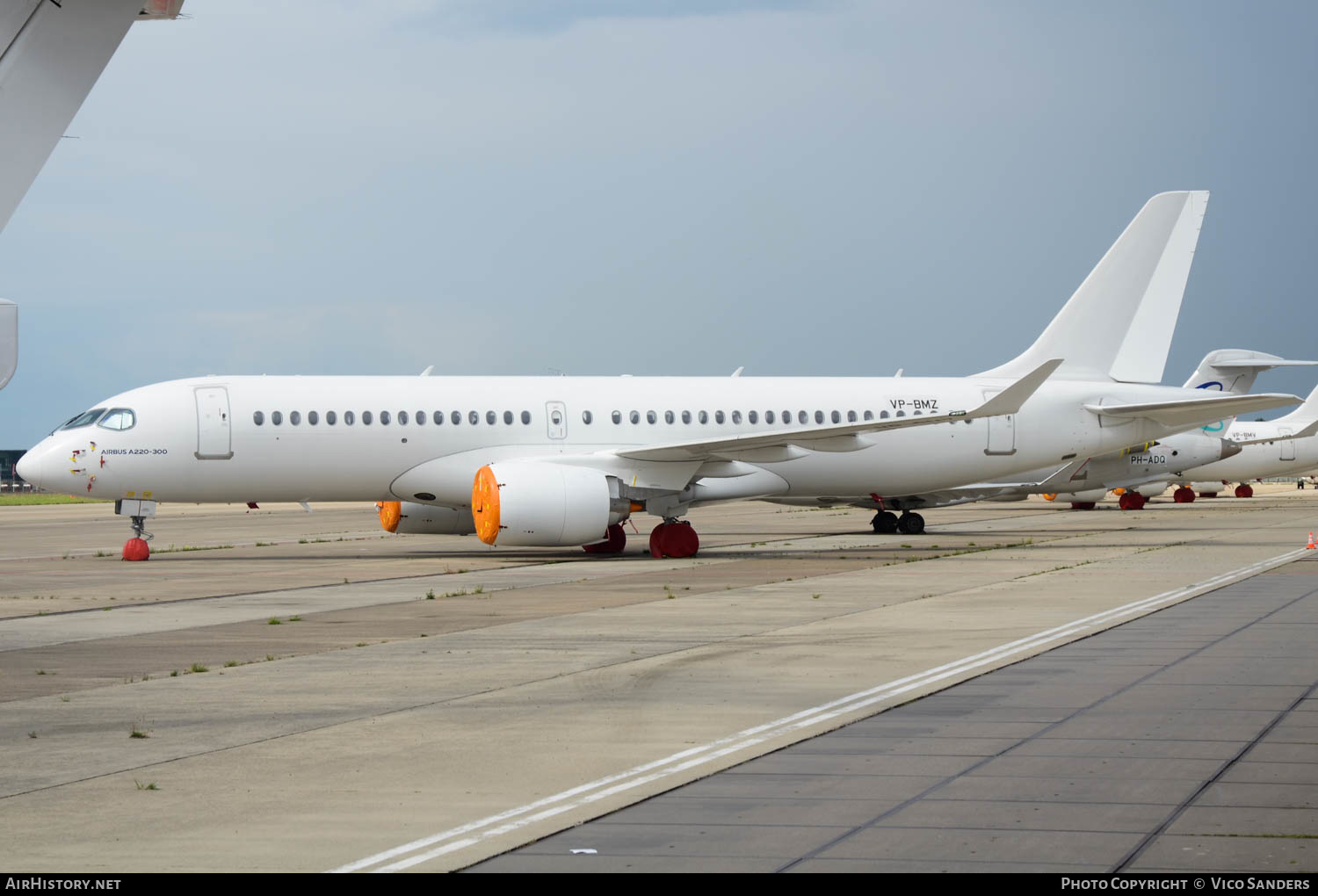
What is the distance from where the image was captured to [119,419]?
27.5 m

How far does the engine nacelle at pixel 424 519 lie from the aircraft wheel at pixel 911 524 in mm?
13217

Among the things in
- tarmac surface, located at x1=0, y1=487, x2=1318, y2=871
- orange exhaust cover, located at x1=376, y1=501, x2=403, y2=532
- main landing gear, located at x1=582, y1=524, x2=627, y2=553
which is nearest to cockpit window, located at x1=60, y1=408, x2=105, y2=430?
tarmac surface, located at x1=0, y1=487, x2=1318, y2=871

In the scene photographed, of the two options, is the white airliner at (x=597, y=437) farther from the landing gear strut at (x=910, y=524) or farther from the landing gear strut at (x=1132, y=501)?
the landing gear strut at (x=1132, y=501)

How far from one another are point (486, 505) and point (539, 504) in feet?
3.10

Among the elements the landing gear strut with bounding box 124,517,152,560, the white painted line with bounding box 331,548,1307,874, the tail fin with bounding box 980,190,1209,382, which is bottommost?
the white painted line with bounding box 331,548,1307,874

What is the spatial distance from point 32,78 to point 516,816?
443cm

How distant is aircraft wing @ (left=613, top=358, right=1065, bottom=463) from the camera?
27.3 m

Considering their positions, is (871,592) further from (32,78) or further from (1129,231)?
(1129,231)

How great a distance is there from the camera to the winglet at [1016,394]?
2709 cm

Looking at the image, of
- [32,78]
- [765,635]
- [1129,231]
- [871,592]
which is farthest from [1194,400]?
[32,78]

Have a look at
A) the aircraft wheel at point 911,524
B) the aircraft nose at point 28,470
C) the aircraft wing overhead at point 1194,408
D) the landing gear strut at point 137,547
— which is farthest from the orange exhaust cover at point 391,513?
the aircraft wing overhead at point 1194,408

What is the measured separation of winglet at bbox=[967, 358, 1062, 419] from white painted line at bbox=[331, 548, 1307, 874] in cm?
1081

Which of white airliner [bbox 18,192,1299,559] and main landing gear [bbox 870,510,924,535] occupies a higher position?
white airliner [bbox 18,192,1299,559]

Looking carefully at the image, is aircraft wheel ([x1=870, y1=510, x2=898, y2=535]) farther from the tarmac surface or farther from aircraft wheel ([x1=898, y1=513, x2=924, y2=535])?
the tarmac surface
